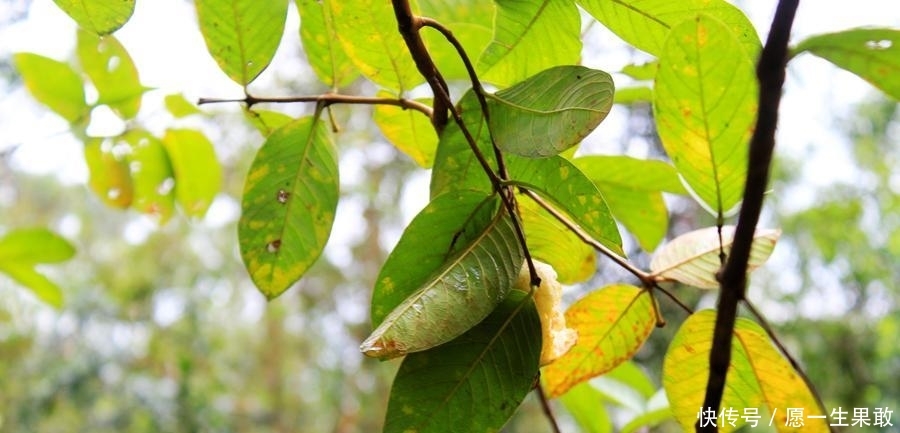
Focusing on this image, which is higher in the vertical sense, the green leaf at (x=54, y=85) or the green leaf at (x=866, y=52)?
the green leaf at (x=54, y=85)

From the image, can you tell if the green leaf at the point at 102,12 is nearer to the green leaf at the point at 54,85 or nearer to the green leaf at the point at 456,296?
the green leaf at the point at 456,296

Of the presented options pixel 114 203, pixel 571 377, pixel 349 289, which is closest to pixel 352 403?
pixel 349 289

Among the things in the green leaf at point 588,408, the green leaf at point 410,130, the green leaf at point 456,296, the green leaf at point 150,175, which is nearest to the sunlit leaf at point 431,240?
the green leaf at point 456,296

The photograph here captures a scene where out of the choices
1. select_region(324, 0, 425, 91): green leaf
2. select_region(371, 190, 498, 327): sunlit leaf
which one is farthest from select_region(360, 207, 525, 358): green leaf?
select_region(324, 0, 425, 91): green leaf

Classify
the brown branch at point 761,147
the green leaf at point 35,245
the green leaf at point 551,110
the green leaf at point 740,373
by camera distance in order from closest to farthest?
the brown branch at point 761,147 < the green leaf at point 551,110 < the green leaf at point 740,373 < the green leaf at point 35,245

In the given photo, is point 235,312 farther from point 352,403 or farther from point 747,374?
point 747,374
